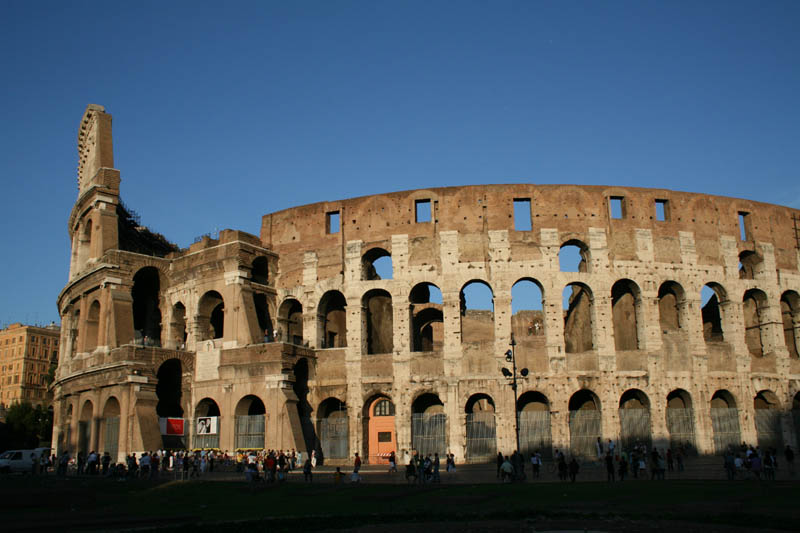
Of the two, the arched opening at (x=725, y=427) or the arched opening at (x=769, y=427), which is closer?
the arched opening at (x=725, y=427)

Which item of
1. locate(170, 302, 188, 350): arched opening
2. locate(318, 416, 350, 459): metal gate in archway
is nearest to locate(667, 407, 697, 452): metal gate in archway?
locate(318, 416, 350, 459): metal gate in archway

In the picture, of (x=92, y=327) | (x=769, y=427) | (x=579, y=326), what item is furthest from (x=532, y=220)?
(x=92, y=327)

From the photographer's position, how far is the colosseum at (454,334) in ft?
108

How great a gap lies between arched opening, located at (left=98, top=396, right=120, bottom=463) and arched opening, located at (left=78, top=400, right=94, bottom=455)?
6.45 ft

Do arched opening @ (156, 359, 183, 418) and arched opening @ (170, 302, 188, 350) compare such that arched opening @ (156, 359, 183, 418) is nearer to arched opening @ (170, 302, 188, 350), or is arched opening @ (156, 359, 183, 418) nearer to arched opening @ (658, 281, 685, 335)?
arched opening @ (170, 302, 188, 350)

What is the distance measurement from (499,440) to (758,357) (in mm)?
14188

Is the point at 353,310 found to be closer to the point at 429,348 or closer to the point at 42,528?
the point at 429,348

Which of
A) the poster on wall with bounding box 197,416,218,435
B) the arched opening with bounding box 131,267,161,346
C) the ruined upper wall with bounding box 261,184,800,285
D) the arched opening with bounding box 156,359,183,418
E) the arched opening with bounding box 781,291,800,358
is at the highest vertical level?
the ruined upper wall with bounding box 261,184,800,285

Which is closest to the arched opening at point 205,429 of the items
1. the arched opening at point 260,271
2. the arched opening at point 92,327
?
the arched opening at point 260,271

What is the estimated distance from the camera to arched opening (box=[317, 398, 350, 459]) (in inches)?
1341

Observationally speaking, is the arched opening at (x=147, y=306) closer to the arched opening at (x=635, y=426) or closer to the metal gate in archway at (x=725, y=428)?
the arched opening at (x=635, y=426)

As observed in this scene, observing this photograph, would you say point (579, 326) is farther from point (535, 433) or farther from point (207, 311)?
point (207, 311)

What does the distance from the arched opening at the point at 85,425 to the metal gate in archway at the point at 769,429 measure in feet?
107

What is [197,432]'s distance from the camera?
34.7 metres
